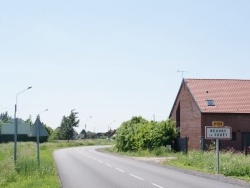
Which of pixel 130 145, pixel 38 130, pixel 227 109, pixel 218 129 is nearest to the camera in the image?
pixel 38 130

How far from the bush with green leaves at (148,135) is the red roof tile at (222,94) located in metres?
4.84

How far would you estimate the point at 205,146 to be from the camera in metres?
44.2

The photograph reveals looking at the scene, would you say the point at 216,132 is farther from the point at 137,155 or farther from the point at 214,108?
the point at 137,155

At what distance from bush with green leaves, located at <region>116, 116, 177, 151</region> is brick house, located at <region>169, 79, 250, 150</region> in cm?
204

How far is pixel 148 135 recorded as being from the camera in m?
51.9

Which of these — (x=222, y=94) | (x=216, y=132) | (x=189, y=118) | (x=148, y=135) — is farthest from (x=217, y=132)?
(x=148, y=135)

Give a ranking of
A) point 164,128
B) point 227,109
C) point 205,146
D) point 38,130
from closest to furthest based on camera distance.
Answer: point 38,130 → point 205,146 → point 227,109 → point 164,128

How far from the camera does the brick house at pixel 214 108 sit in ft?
154

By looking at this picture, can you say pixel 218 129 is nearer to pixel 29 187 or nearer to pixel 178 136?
pixel 29 187

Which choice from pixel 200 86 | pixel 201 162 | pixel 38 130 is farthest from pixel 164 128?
pixel 38 130

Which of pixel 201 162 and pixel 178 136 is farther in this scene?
pixel 178 136

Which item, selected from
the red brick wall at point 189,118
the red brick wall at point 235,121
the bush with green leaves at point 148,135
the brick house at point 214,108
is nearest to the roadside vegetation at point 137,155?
the bush with green leaves at point 148,135

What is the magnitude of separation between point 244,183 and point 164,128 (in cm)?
3246

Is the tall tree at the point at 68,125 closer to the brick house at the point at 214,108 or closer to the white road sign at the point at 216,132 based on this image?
the brick house at the point at 214,108
